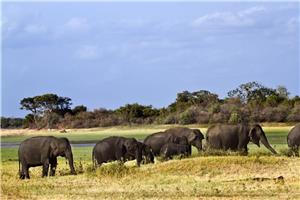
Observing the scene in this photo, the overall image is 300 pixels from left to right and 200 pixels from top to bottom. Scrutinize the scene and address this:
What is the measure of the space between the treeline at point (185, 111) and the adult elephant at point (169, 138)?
24.3 metres

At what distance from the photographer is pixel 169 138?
31.5 m

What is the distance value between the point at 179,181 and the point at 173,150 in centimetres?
678

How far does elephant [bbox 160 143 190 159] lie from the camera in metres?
29.5

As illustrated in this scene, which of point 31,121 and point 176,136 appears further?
point 31,121

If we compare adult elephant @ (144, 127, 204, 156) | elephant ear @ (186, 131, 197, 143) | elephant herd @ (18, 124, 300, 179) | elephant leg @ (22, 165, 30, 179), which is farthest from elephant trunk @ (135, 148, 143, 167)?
elephant ear @ (186, 131, 197, 143)

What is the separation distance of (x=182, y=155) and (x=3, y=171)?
6.36 metres

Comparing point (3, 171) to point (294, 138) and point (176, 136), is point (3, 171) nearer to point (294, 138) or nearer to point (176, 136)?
point (176, 136)

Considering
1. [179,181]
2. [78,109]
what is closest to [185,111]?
[78,109]

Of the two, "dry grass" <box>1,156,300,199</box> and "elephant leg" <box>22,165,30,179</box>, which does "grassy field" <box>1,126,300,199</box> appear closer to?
"dry grass" <box>1,156,300,199</box>

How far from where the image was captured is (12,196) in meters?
20.2

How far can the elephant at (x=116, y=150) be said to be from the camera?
2938 centimetres

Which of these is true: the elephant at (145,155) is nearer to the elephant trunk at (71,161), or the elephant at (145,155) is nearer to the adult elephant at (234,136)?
the elephant trunk at (71,161)

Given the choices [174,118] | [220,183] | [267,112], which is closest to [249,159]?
[220,183]

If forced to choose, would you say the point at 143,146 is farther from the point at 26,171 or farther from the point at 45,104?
the point at 45,104
